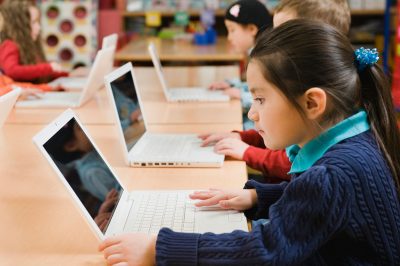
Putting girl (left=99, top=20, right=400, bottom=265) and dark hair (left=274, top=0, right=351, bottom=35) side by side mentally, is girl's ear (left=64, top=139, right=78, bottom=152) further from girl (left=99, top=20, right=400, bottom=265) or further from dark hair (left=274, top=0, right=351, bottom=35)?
dark hair (left=274, top=0, right=351, bottom=35)

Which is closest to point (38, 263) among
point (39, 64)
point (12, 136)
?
point (12, 136)

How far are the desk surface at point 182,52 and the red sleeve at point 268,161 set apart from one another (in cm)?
216

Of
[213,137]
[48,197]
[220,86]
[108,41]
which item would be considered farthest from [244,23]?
[48,197]

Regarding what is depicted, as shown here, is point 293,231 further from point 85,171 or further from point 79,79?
point 79,79

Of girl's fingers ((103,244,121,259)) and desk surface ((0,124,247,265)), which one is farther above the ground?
girl's fingers ((103,244,121,259))

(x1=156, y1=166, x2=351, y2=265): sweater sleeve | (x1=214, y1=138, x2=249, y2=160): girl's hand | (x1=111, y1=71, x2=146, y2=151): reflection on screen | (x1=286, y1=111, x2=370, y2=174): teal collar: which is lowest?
(x1=214, y1=138, x2=249, y2=160): girl's hand

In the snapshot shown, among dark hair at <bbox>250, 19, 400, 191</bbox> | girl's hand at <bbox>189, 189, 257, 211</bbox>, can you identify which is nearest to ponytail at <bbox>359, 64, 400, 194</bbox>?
dark hair at <bbox>250, 19, 400, 191</bbox>

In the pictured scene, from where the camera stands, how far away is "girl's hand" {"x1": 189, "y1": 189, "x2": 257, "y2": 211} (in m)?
1.23

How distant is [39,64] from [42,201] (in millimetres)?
1739

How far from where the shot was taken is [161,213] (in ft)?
3.99

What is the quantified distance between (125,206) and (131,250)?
26 centimetres

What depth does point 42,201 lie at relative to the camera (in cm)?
133

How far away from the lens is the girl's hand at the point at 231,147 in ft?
5.35

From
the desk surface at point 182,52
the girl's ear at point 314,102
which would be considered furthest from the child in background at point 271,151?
the desk surface at point 182,52
